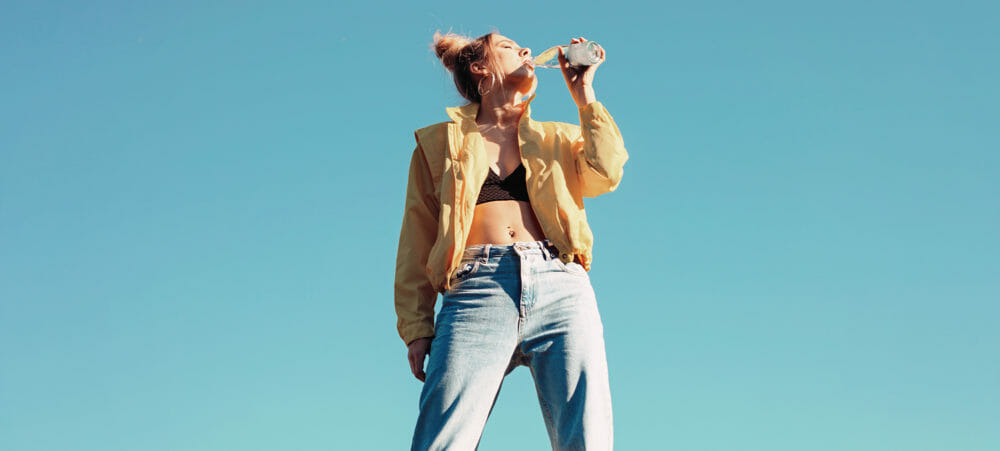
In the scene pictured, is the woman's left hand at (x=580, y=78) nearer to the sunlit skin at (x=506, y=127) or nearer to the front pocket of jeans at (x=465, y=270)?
the sunlit skin at (x=506, y=127)

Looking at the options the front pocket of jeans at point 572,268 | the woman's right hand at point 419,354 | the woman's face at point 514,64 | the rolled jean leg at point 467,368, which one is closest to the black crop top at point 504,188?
the front pocket of jeans at point 572,268

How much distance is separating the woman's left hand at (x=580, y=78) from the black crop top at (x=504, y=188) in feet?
1.75

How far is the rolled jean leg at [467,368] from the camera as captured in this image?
4.39 metres

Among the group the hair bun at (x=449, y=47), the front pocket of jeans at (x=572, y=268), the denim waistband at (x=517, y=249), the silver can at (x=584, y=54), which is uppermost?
the hair bun at (x=449, y=47)

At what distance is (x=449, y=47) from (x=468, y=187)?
1351mm

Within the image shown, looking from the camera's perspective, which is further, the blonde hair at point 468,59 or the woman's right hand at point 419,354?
the blonde hair at point 468,59

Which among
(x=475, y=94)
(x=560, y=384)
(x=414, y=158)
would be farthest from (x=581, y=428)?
(x=475, y=94)

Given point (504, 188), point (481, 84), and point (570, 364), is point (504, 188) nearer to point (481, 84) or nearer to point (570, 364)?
point (481, 84)

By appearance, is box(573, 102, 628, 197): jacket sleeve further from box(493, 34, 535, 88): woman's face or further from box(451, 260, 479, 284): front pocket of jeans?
box(451, 260, 479, 284): front pocket of jeans

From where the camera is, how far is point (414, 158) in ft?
17.6

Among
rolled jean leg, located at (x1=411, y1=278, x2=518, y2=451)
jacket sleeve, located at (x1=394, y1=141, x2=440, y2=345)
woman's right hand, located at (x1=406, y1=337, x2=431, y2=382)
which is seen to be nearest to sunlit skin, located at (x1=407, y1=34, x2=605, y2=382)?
woman's right hand, located at (x1=406, y1=337, x2=431, y2=382)

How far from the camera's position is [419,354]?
492cm

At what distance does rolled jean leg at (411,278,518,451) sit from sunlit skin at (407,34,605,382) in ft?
1.01

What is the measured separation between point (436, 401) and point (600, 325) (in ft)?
3.15
